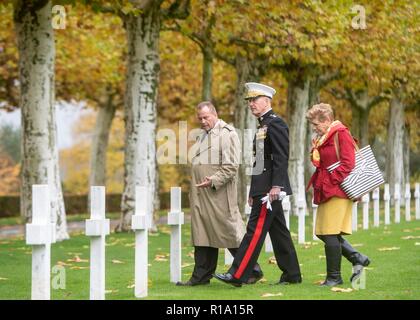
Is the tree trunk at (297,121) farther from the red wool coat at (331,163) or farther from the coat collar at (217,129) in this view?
the red wool coat at (331,163)

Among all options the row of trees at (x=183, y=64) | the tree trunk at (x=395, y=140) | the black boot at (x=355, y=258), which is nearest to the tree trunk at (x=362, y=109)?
the row of trees at (x=183, y=64)

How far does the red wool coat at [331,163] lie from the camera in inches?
443

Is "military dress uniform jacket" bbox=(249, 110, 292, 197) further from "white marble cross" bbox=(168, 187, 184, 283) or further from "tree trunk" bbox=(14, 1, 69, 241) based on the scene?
"tree trunk" bbox=(14, 1, 69, 241)

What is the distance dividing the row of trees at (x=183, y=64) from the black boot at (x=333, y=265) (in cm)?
969

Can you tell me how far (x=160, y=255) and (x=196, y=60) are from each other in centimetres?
2423

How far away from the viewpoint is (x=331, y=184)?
11.3 metres

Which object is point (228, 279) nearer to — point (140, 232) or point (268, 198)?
point (268, 198)

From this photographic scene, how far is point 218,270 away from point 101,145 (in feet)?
103

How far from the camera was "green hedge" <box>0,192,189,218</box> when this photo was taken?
4341 centimetres

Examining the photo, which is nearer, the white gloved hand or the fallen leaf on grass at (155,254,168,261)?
the white gloved hand

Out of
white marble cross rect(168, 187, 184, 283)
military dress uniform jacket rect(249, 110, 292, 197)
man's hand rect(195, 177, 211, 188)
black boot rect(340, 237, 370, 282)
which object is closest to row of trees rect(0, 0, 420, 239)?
white marble cross rect(168, 187, 184, 283)

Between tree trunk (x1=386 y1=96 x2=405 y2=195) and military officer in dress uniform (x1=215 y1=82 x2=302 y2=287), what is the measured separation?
31.4 metres

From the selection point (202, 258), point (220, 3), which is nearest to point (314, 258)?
point (202, 258)

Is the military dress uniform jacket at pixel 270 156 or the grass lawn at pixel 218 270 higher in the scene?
the military dress uniform jacket at pixel 270 156
